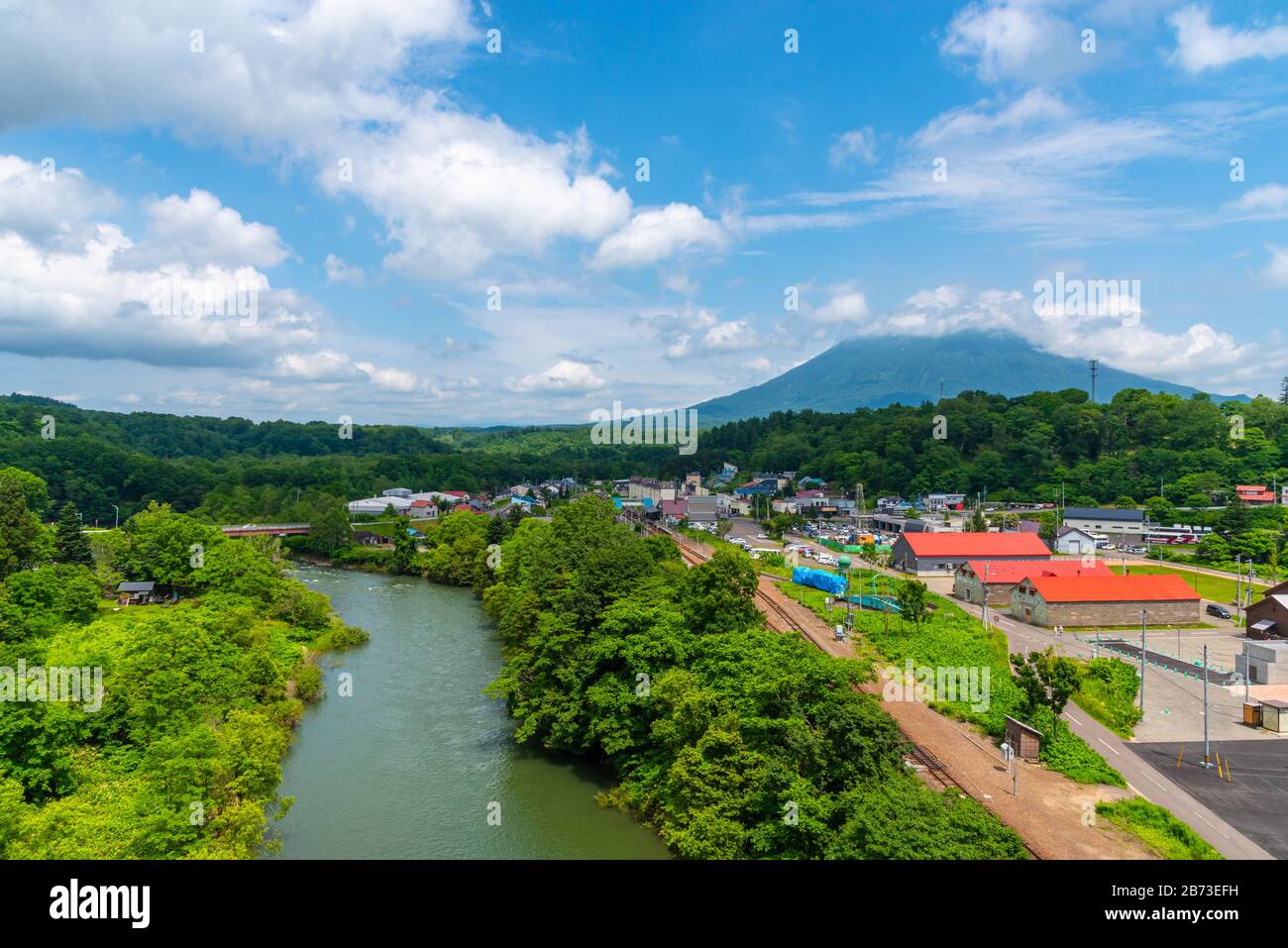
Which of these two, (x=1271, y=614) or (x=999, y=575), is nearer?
(x=1271, y=614)

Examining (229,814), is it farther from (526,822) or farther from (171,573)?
(171,573)

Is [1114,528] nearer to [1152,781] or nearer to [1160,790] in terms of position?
[1152,781]

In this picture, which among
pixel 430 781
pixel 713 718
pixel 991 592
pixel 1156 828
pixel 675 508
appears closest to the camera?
pixel 1156 828

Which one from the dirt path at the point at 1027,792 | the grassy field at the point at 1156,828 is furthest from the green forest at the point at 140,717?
the grassy field at the point at 1156,828

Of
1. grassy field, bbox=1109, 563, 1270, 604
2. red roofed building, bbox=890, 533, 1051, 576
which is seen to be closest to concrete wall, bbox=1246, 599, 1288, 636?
grassy field, bbox=1109, 563, 1270, 604

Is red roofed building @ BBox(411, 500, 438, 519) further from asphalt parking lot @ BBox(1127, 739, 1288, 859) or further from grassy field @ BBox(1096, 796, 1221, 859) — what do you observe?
grassy field @ BBox(1096, 796, 1221, 859)

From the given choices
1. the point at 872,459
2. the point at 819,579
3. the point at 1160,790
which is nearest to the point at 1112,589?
the point at 819,579

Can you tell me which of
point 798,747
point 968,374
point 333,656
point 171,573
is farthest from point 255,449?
point 968,374
